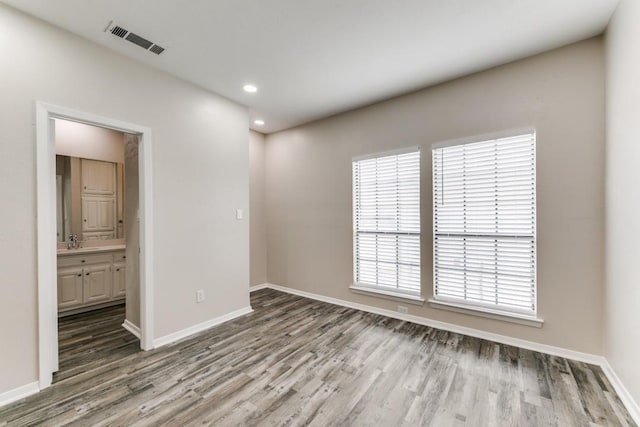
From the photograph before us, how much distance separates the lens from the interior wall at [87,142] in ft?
12.3

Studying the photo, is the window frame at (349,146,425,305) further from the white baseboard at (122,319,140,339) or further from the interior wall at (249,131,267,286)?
the white baseboard at (122,319,140,339)

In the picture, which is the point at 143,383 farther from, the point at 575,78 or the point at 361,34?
the point at 575,78

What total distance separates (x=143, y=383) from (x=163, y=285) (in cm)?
94

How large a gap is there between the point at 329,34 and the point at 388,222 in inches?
88.9

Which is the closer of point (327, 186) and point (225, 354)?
point (225, 354)

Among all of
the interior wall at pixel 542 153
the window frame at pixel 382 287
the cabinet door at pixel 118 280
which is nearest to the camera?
the interior wall at pixel 542 153

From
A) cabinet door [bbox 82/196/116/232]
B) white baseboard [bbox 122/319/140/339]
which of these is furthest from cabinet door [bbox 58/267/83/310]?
white baseboard [bbox 122/319/140/339]

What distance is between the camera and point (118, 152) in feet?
14.0

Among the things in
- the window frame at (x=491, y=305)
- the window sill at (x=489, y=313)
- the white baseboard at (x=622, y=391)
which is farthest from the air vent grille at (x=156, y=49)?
the white baseboard at (x=622, y=391)

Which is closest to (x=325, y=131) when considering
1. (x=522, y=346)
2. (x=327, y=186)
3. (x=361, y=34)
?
(x=327, y=186)

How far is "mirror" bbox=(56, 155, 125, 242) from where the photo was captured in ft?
12.4

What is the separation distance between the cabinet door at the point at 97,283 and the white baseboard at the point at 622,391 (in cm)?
546

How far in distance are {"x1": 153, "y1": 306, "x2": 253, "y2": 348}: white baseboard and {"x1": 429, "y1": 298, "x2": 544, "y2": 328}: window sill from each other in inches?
95.0

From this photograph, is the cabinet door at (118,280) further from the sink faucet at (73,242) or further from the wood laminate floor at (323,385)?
the wood laminate floor at (323,385)
